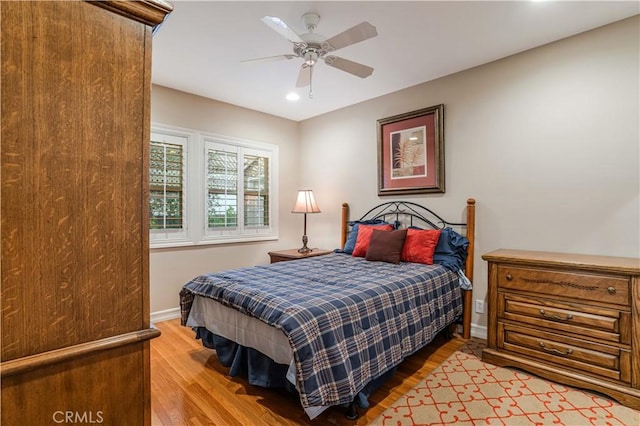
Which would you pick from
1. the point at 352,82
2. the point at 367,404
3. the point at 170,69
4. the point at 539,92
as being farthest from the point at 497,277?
the point at 170,69

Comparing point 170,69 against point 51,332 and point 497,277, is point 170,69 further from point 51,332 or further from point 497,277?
point 497,277

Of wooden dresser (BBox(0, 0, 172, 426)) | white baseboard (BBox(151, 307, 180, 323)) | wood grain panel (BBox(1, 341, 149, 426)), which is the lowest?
white baseboard (BBox(151, 307, 180, 323))

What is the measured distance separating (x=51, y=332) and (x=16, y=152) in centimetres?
37

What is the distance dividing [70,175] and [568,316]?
286 centimetres

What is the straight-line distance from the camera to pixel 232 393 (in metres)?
2.15

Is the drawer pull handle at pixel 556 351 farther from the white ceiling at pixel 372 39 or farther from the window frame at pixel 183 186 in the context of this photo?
the window frame at pixel 183 186

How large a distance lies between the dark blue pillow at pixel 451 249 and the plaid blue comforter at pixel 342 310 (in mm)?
168

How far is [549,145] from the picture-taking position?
109 inches

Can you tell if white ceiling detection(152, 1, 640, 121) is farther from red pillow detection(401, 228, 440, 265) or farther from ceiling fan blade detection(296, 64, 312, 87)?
red pillow detection(401, 228, 440, 265)

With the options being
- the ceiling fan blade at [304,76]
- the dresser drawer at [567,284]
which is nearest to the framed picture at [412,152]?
the dresser drawer at [567,284]

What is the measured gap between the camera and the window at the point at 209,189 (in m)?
3.65

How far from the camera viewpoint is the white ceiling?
2268mm

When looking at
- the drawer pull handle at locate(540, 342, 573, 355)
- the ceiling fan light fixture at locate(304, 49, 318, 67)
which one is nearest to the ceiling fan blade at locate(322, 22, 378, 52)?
the ceiling fan light fixture at locate(304, 49, 318, 67)

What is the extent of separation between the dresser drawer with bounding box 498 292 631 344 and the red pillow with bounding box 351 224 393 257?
1421mm
